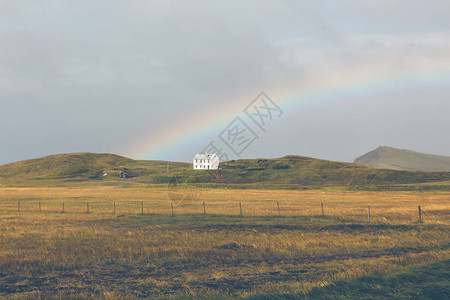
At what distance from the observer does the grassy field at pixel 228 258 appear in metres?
13.2

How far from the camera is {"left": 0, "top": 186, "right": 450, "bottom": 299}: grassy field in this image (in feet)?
43.2

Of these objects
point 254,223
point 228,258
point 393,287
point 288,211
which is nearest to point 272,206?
point 288,211

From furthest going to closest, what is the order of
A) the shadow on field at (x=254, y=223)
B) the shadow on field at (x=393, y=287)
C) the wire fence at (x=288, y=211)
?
the wire fence at (x=288, y=211) < the shadow on field at (x=254, y=223) < the shadow on field at (x=393, y=287)

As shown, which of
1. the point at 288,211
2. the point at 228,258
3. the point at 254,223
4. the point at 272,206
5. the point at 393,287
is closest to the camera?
the point at 393,287

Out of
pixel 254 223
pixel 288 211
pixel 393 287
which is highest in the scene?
pixel 393 287

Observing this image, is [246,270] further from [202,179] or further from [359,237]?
[202,179]

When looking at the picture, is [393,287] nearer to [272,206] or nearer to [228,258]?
[228,258]

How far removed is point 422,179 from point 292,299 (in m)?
148

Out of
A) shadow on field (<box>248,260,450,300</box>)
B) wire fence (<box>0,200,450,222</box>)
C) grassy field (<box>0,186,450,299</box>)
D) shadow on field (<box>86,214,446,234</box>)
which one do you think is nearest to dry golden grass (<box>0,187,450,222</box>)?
wire fence (<box>0,200,450,222</box>)

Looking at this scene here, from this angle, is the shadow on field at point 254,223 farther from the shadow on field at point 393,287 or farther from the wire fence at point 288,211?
the shadow on field at point 393,287

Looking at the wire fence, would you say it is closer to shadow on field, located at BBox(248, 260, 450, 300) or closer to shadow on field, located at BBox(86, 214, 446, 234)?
shadow on field, located at BBox(86, 214, 446, 234)

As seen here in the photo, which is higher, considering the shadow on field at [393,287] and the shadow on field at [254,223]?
the shadow on field at [393,287]

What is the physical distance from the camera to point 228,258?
65.1ft

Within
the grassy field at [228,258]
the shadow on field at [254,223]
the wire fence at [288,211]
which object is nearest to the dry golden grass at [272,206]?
the wire fence at [288,211]
